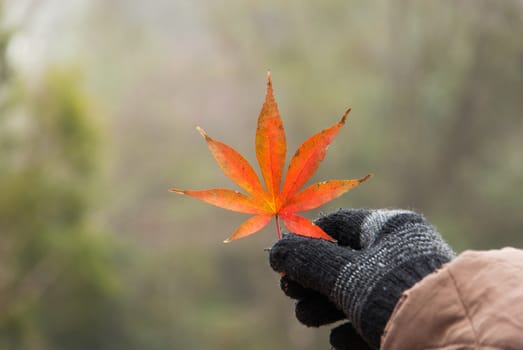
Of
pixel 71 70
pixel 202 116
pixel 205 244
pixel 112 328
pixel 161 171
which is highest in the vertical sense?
pixel 71 70

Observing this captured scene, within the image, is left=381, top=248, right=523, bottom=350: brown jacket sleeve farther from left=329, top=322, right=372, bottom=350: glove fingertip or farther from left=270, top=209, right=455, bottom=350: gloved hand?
left=329, top=322, right=372, bottom=350: glove fingertip

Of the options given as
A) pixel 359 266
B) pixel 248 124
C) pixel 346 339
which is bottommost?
pixel 248 124

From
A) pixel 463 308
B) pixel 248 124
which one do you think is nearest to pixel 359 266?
pixel 463 308

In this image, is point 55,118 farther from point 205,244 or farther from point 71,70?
point 205,244

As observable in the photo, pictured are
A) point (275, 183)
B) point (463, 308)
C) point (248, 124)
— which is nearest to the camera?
point (463, 308)

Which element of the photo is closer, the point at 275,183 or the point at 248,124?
the point at 275,183

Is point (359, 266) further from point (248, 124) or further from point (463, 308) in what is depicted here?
point (248, 124)

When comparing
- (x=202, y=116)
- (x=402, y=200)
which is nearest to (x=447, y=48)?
(x=402, y=200)
